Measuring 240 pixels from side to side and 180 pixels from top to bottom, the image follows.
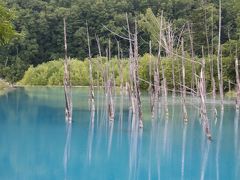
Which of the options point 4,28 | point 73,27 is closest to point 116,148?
point 4,28

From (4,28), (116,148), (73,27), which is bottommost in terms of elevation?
(116,148)

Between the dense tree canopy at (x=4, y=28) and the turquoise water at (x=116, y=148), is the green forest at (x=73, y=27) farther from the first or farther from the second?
the dense tree canopy at (x=4, y=28)

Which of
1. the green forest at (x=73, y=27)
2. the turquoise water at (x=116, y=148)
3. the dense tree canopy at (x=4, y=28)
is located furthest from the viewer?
the green forest at (x=73, y=27)

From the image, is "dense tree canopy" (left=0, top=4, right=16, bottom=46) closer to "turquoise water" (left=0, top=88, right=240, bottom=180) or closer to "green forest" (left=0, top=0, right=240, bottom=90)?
"turquoise water" (left=0, top=88, right=240, bottom=180)

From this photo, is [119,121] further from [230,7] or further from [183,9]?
[183,9]

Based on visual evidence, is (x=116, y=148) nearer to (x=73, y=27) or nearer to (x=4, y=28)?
(x=4, y=28)

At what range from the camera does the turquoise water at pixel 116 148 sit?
13.8 m

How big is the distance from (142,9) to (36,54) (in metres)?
18.7

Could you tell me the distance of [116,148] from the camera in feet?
57.9

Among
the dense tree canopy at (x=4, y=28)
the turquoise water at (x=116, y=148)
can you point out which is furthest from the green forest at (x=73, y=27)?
the dense tree canopy at (x=4, y=28)

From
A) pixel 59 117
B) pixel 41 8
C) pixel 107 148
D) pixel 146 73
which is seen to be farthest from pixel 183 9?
pixel 107 148

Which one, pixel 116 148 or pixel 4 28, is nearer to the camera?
pixel 4 28

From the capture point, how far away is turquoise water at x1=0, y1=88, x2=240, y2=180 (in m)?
13.8

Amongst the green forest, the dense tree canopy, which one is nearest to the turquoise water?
the dense tree canopy
